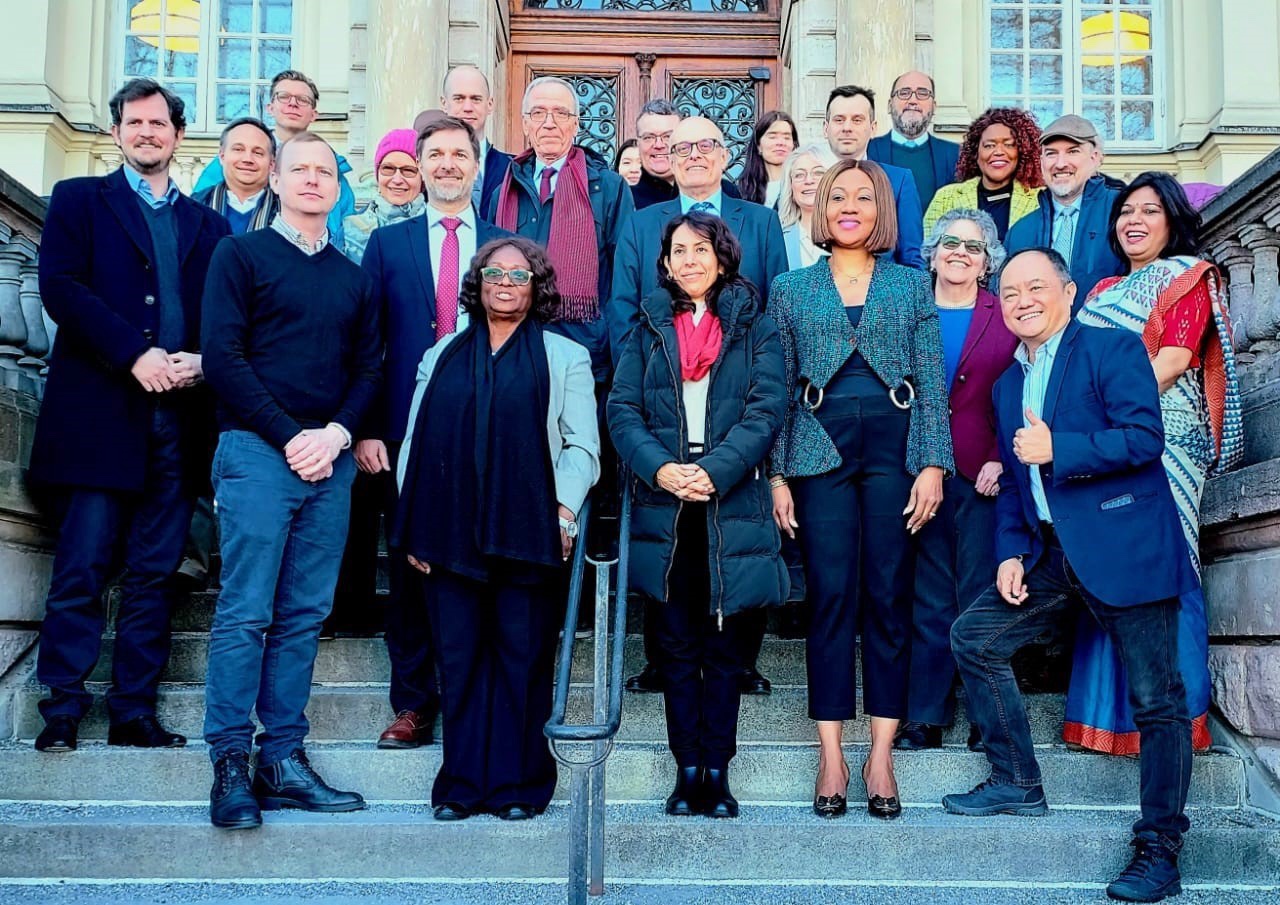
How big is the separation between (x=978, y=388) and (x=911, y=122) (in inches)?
90.6

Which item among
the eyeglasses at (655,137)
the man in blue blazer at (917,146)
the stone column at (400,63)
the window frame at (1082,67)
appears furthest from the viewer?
the window frame at (1082,67)

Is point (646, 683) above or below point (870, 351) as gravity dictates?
below

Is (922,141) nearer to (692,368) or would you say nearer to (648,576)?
(692,368)

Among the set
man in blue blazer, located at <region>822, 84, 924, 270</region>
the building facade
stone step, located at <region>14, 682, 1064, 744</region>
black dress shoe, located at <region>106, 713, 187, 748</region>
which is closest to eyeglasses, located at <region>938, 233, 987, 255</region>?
man in blue blazer, located at <region>822, 84, 924, 270</region>

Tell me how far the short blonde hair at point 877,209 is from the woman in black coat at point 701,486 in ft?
1.27

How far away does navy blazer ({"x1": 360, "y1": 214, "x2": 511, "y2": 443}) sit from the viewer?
4793 millimetres

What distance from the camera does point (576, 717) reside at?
4844 millimetres

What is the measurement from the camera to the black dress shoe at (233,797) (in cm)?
401

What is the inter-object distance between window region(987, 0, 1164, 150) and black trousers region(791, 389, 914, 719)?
6.69 m

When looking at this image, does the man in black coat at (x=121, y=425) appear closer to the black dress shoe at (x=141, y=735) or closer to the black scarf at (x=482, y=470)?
the black dress shoe at (x=141, y=735)

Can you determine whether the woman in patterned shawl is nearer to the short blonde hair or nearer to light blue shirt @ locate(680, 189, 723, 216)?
the short blonde hair

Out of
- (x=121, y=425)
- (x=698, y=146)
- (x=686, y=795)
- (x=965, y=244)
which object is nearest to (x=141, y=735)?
(x=121, y=425)

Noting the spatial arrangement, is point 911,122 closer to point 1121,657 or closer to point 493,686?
point 1121,657

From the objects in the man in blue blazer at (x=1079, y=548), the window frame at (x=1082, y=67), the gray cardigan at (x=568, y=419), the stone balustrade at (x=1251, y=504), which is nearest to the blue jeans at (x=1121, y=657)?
the man in blue blazer at (x=1079, y=548)
